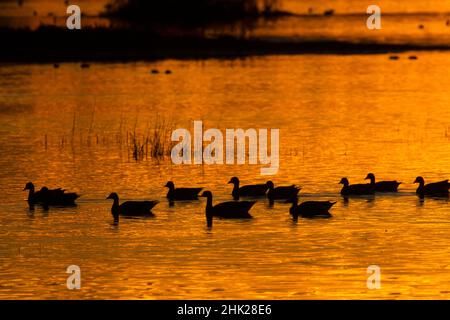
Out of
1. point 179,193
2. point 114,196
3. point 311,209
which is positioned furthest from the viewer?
point 179,193

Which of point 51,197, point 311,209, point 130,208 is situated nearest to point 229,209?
point 311,209

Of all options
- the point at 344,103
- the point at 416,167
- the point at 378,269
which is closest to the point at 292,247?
the point at 378,269

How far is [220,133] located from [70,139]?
510 centimetres

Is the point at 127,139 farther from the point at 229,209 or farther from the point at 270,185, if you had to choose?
the point at 229,209

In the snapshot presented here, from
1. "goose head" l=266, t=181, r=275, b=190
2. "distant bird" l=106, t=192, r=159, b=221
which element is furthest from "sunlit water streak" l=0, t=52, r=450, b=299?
"goose head" l=266, t=181, r=275, b=190

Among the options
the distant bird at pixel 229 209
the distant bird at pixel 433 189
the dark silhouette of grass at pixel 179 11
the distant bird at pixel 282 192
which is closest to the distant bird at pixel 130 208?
the distant bird at pixel 229 209

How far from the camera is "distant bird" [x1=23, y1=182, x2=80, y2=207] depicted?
3139 centimetres

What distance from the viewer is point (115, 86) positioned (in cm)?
6469

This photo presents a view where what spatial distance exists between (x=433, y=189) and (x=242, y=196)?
4614 millimetres

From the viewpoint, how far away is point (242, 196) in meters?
32.5

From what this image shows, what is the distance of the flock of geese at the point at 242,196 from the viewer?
29859 millimetres

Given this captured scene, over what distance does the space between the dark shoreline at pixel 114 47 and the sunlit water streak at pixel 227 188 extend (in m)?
11.1

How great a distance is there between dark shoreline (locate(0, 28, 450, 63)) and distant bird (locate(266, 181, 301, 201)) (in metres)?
47.3

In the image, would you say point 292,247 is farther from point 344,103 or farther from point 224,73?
point 224,73
